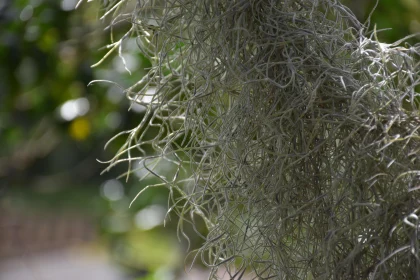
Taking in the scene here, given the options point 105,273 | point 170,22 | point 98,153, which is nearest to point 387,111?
point 170,22

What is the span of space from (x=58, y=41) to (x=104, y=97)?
15 centimetres

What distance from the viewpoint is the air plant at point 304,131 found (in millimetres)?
402

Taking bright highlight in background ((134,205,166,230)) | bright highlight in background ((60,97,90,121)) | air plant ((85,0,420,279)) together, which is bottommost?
bright highlight in background ((134,205,166,230))

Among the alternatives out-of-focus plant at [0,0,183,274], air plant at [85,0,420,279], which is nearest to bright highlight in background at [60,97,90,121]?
out-of-focus plant at [0,0,183,274]

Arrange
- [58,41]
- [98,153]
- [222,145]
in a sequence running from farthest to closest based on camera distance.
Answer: [98,153] → [58,41] → [222,145]

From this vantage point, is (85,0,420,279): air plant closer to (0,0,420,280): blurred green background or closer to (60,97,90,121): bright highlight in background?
(0,0,420,280): blurred green background

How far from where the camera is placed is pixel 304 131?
0.44 metres

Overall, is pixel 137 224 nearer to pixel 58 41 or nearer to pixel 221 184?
pixel 58 41

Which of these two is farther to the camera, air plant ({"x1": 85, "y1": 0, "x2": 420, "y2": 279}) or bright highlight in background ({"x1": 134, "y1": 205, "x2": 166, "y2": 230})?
bright highlight in background ({"x1": 134, "y1": 205, "x2": 166, "y2": 230})

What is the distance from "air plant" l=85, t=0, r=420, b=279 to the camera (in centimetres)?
40

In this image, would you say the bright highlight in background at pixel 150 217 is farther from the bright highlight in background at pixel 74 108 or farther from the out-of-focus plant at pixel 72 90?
the bright highlight in background at pixel 74 108

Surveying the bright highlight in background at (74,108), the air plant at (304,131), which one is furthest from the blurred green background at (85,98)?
the air plant at (304,131)

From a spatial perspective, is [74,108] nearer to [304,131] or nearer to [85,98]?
[85,98]

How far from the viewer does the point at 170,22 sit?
1.70 feet
